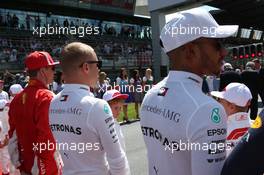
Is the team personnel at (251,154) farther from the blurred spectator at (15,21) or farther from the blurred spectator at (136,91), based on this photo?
the blurred spectator at (15,21)

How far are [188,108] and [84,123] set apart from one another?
1.09 meters

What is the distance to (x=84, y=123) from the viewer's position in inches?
111

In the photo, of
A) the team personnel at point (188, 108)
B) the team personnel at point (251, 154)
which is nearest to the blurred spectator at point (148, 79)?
the team personnel at point (188, 108)

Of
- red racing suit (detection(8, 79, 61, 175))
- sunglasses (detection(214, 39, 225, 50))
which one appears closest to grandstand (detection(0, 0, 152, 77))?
red racing suit (detection(8, 79, 61, 175))

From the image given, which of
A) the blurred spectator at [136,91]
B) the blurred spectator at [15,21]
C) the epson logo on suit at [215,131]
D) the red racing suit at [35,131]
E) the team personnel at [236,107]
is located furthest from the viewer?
the blurred spectator at [15,21]

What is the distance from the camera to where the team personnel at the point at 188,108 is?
182 cm

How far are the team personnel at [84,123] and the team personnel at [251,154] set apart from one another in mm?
1384

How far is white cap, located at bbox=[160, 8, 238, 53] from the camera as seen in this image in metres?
2.00

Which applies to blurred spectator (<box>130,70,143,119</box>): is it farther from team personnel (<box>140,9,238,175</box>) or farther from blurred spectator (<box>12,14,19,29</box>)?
team personnel (<box>140,9,238,175</box>)

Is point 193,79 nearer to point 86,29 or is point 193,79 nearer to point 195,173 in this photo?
point 195,173

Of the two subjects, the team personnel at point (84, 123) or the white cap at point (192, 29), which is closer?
the white cap at point (192, 29)

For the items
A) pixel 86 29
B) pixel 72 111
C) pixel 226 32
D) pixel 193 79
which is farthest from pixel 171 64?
pixel 86 29

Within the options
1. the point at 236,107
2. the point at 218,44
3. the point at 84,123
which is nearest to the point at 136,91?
the point at 236,107

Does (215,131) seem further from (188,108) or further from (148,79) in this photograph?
(148,79)
